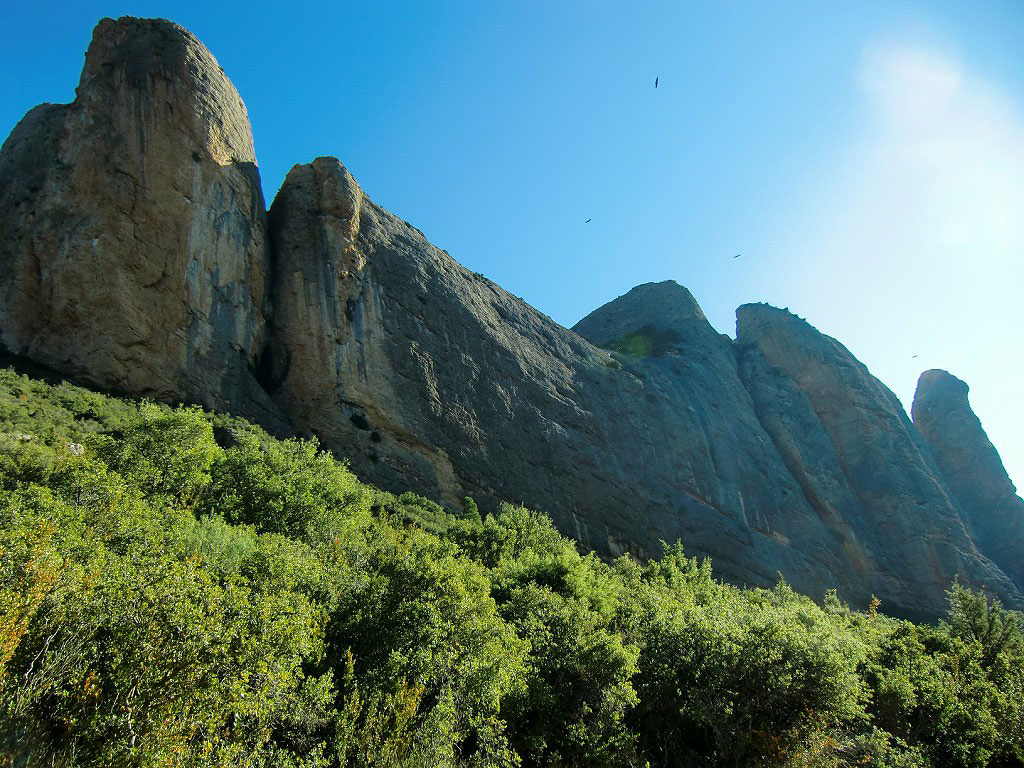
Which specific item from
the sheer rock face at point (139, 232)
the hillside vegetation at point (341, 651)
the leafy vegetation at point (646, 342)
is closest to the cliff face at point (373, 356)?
the sheer rock face at point (139, 232)

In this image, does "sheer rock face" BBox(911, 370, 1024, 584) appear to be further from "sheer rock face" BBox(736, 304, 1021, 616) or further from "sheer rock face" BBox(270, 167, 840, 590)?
"sheer rock face" BBox(270, 167, 840, 590)

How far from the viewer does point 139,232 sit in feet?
84.7

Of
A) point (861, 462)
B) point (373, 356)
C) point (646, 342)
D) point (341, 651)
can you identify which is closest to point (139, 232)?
point (373, 356)

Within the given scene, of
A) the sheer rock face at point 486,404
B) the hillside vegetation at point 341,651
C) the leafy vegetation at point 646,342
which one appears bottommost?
the hillside vegetation at point 341,651

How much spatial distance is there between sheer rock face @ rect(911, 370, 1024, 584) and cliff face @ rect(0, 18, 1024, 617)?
3.07m

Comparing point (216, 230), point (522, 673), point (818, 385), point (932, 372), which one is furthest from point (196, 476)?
point (932, 372)

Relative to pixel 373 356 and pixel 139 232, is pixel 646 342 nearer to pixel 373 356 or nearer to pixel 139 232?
pixel 373 356

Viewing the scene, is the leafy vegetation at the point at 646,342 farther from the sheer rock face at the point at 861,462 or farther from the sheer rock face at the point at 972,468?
the sheer rock face at the point at 972,468

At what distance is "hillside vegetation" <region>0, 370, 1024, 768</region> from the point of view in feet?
22.2

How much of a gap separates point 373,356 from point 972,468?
6716 cm

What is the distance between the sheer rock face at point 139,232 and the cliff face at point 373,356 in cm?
9

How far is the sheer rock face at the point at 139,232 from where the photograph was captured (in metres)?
24.4

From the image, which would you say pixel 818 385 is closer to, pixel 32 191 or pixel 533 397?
pixel 533 397

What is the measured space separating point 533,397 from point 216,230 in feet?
67.6
